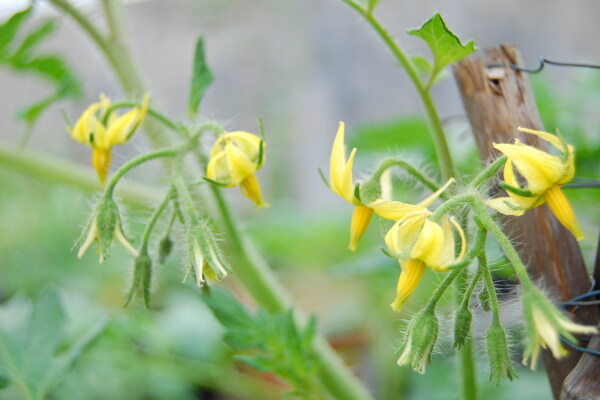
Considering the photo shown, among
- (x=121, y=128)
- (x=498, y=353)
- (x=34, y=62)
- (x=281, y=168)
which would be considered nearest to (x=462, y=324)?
(x=498, y=353)

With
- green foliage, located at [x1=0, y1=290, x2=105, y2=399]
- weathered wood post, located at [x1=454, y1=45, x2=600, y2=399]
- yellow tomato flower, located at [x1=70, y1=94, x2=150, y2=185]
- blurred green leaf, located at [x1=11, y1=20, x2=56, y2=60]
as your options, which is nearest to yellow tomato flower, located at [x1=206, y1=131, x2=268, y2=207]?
yellow tomato flower, located at [x1=70, y1=94, x2=150, y2=185]

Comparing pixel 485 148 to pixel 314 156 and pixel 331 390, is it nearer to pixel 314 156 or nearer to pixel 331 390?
pixel 331 390

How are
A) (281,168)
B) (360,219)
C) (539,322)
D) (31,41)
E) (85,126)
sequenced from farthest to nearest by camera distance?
(281,168) < (31,41) < (85,126) < (360,219) < (539,322)

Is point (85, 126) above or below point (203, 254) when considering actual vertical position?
above

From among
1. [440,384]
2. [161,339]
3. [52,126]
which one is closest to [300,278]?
[161,339]

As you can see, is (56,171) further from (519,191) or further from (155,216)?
(519,191)

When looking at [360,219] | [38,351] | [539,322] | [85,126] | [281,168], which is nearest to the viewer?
[539,322]
